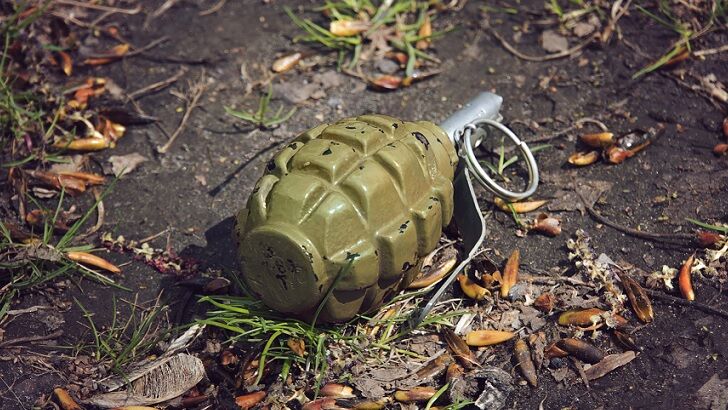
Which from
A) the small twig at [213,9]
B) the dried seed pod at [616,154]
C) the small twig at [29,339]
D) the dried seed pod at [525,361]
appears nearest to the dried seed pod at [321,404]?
the dried seed pod at [525,361]

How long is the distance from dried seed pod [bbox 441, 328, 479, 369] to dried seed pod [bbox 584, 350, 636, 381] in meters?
0.44

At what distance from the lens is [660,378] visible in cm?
303

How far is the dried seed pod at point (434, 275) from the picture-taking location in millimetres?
3393

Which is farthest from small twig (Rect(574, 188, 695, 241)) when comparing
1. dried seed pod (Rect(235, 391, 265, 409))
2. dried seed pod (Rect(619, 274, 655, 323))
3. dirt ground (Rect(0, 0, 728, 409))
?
dried seed pod (Rect(235, 391, 265, 409))

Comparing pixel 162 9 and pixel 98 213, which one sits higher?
pixel 162 9

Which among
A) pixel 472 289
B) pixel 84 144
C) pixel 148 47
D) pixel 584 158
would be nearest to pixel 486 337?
pixel 472 289

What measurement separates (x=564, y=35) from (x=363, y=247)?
96.0 inches

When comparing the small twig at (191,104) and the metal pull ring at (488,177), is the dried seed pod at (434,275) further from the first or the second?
the small twig at (191,104)

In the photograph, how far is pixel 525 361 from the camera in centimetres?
310

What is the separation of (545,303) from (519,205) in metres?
0.61

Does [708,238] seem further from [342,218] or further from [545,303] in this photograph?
[342,218]

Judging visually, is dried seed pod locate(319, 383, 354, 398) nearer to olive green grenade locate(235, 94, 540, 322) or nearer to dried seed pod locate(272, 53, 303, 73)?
olive green grenade locate(235, 94, 540, 322)

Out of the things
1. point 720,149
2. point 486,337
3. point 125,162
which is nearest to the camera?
point 486,337

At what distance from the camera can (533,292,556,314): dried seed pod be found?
3.27 m
